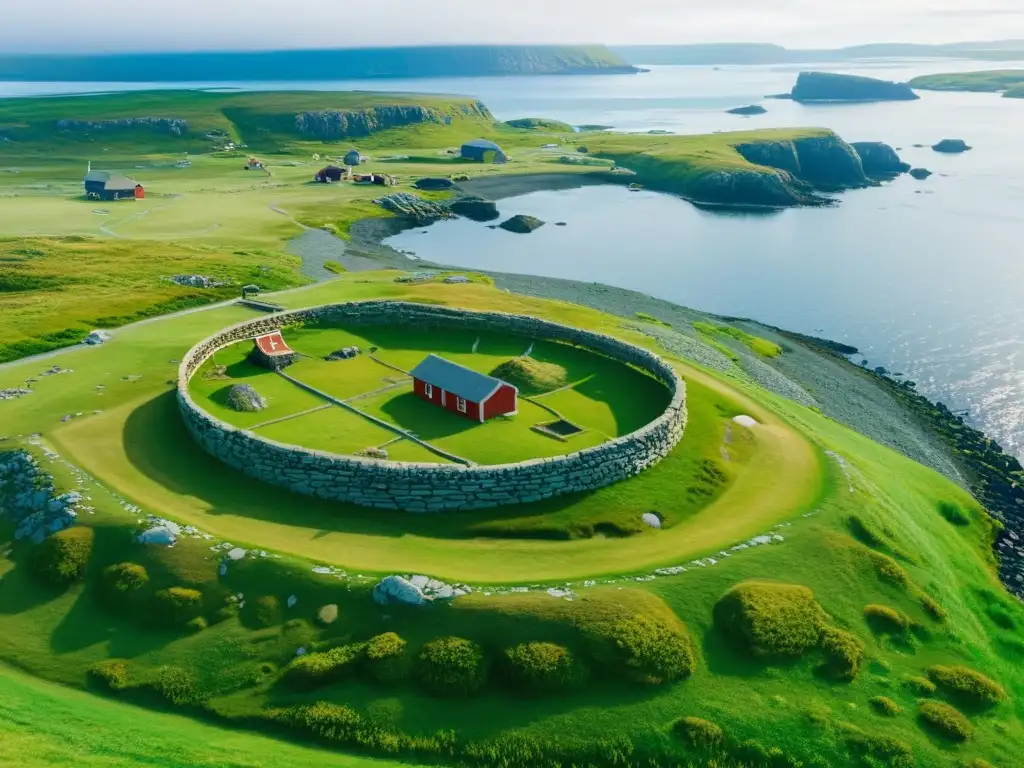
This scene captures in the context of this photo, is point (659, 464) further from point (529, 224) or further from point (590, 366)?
point (529, 224)

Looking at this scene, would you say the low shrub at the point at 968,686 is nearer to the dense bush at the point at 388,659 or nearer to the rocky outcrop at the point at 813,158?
the dense bush at the point at 388,659

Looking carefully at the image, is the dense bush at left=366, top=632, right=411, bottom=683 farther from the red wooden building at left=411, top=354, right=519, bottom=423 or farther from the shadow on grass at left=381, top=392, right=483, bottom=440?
the red wooden building at left=411, top=354, right=519, bottom=423

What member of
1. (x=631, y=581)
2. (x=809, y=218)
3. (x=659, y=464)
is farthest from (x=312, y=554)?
(x=809, y=218)

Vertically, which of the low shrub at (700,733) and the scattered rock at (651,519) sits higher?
the scattered rock at (651,519)

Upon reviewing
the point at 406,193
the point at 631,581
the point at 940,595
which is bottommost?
the point at 940,595

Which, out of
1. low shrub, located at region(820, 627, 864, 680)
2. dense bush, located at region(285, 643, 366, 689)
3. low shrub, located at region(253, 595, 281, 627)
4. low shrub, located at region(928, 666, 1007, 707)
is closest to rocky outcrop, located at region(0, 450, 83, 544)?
low shrub, located at region(253, 595, 281, 627)

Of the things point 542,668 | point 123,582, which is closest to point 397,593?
point 542,668

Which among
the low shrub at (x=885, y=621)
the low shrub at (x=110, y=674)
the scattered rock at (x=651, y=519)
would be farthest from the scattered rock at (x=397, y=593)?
the low shrub at (x=885, y=621)
